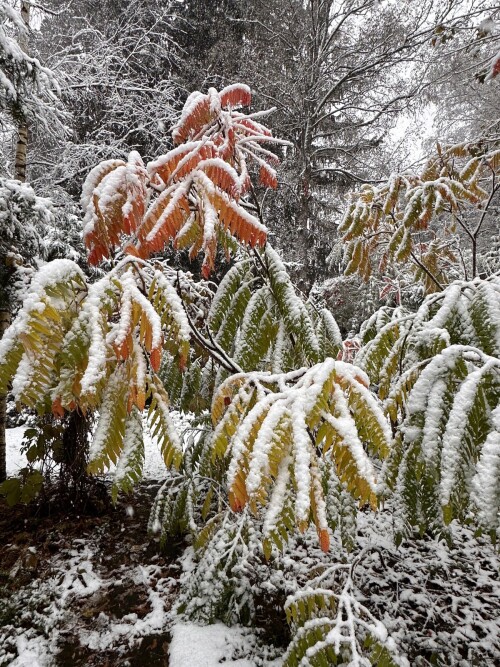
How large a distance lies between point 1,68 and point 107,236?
4341 mm

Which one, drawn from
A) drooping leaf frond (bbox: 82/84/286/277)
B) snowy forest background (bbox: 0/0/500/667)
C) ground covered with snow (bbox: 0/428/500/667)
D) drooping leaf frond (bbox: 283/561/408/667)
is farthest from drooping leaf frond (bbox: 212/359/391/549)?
ground covered with snow (bbox: 0/428/500/667)

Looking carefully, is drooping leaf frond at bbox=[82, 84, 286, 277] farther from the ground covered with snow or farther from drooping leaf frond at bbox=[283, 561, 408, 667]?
the ground covered with snow

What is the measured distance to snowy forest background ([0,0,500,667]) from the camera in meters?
0.79

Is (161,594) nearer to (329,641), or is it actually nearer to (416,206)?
(329,641)

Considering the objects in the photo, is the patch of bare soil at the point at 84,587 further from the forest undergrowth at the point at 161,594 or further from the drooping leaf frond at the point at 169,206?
the drooping leaf frond at the point at 169,206

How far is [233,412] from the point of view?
0.97 meters

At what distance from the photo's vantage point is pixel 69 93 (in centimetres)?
590

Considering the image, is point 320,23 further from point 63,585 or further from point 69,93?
point 63,585

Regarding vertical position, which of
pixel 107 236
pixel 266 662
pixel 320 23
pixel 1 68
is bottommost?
pixel 266 662

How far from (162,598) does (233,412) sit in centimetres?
274

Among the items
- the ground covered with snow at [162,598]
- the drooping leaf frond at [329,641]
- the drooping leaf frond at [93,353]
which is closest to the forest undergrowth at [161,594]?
the ground covered with snow at [162,598]

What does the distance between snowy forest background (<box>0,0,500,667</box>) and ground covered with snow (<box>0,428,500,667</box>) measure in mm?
17

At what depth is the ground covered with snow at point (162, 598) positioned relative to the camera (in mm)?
2424

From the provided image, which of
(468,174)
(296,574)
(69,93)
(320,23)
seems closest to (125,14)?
(69,93)
